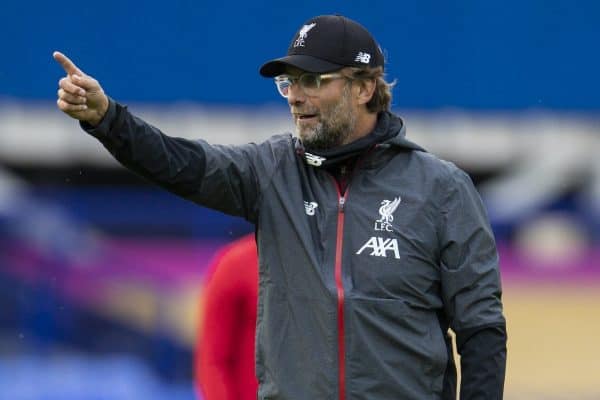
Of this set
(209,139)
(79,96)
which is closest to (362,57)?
(79,96)

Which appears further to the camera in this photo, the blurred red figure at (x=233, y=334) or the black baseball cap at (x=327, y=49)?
the blurred red figure at (x=233, y=334)

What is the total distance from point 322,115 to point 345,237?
0.98ft

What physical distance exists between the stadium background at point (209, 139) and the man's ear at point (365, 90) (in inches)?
107

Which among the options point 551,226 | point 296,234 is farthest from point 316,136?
point 551,226

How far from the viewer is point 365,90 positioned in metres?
3.03

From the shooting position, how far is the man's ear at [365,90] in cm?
301

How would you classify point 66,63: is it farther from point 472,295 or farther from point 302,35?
point 472,295

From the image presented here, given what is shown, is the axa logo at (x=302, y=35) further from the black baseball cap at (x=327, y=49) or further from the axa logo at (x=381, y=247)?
the axa logo at (x=381, y=247)

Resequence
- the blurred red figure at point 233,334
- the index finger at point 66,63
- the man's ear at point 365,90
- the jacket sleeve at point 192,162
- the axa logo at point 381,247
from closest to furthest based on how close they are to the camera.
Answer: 1. the index finger at point 66,63
2. the jacket sleeve at point 192,162
3. the axa logo at point 381,247
4. the man's ear at point 365,90
5. the blurred red figure at point 233,334

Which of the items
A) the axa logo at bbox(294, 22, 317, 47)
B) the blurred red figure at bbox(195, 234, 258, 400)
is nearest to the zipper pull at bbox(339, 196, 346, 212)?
the axa logo at bbox(294, 22, 317, 47)

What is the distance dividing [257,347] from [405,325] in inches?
13.2

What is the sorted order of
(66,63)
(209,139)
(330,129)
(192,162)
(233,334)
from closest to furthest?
(66,63), (192,162), (330,129), (233,334), (209,139)

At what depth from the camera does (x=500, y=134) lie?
5.99m

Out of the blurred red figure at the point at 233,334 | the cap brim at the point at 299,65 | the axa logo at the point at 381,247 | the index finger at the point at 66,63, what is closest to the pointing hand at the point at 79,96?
the index finger at the point at 66,63
